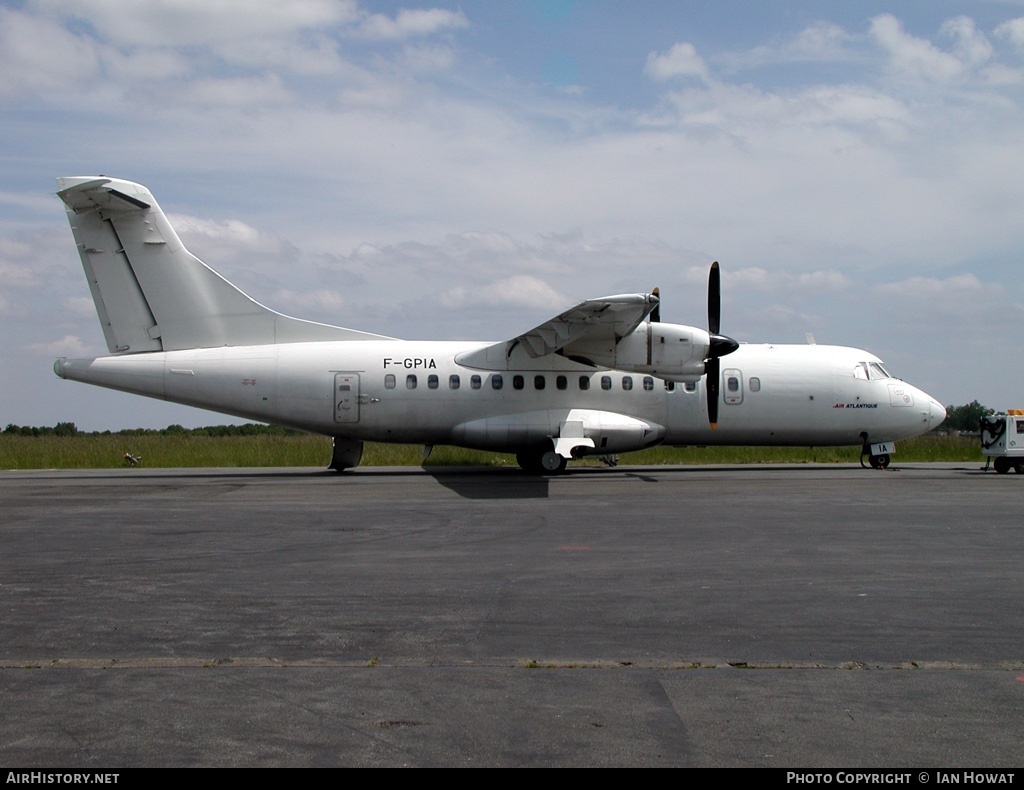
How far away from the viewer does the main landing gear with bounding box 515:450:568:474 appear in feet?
80.0

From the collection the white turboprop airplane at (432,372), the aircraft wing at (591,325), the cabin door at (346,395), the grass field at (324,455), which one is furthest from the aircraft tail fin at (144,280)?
the grass field at (324,455)

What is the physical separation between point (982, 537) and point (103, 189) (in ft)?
67.4

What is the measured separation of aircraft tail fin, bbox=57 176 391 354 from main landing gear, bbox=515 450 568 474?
27.1ft

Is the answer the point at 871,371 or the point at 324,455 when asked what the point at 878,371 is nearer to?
the point at 871,371

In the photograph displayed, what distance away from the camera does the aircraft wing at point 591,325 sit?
71.6ft

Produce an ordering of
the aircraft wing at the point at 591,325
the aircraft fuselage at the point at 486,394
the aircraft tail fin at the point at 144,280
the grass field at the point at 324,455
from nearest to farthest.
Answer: the aircraft wing at the point at 591,325 → the aircraft tail fin at the point at 144,280 → the aircraft fuselage at the point at 486,394 → the grass field at the point at 324,455

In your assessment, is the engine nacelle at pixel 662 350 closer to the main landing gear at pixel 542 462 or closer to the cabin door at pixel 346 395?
the main landing gear at pixel 542 462

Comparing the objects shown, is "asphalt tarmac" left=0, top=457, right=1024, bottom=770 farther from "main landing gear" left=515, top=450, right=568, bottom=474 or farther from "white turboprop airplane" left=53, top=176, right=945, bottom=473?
"main landing gear" left=515, top=450, right=568, bottom=474

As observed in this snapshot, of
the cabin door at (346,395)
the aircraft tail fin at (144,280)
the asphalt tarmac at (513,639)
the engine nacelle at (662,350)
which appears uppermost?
the aircraft tail fin at (144,280)

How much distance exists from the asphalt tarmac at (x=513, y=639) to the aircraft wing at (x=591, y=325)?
290 inches

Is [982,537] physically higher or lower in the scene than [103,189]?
lower
